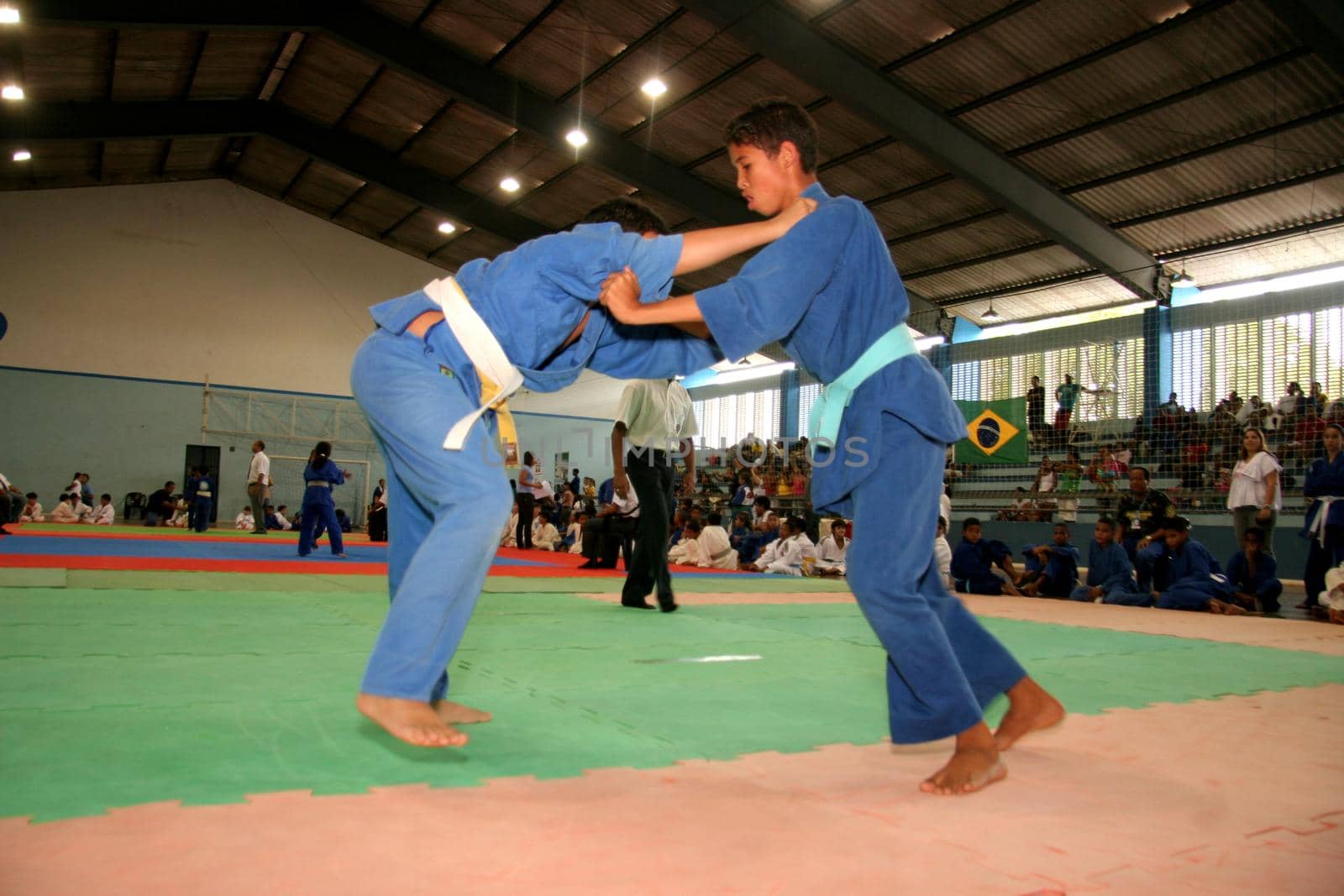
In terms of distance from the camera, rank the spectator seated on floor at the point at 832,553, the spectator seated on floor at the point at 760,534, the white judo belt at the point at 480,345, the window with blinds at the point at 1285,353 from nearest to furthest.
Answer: the white judo belt at the point at 480,345 < the spectator seated on floor at the point at 832,553 < the spectator seated on floor at the point at 760,534 < the window with blinds at the point at 1285,353

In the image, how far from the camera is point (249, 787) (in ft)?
5.84

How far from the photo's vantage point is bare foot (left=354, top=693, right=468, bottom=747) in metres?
1.84

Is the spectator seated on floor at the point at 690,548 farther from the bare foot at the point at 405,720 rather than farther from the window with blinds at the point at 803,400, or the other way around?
the bare foot at the point at 405,720

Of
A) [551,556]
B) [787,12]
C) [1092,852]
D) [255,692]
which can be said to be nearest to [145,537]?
[551,556]

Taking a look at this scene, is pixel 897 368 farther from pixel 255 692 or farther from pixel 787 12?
pixel 787 12

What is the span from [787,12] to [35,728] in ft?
38.5

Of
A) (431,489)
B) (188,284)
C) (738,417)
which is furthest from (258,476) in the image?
(431,489)

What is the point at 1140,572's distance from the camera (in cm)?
876

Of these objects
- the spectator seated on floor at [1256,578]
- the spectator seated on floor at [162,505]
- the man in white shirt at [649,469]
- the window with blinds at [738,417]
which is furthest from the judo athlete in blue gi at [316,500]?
the spectator seated on floor at [162,505]

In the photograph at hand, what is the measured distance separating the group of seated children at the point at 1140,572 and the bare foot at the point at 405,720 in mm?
7808

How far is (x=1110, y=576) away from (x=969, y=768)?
780cm

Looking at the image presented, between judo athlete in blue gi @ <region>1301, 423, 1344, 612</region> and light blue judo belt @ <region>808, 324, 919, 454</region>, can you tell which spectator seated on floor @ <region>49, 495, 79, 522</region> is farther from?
light blue judo belt @ <region>808, 324, 919, 454</region>

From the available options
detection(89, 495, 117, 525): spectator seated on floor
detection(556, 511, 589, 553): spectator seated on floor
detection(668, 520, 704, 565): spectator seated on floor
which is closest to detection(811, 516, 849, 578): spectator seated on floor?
detection(668, 520, 704, 565): spectator seated on floor

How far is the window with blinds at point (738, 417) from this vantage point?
70.7 feet
